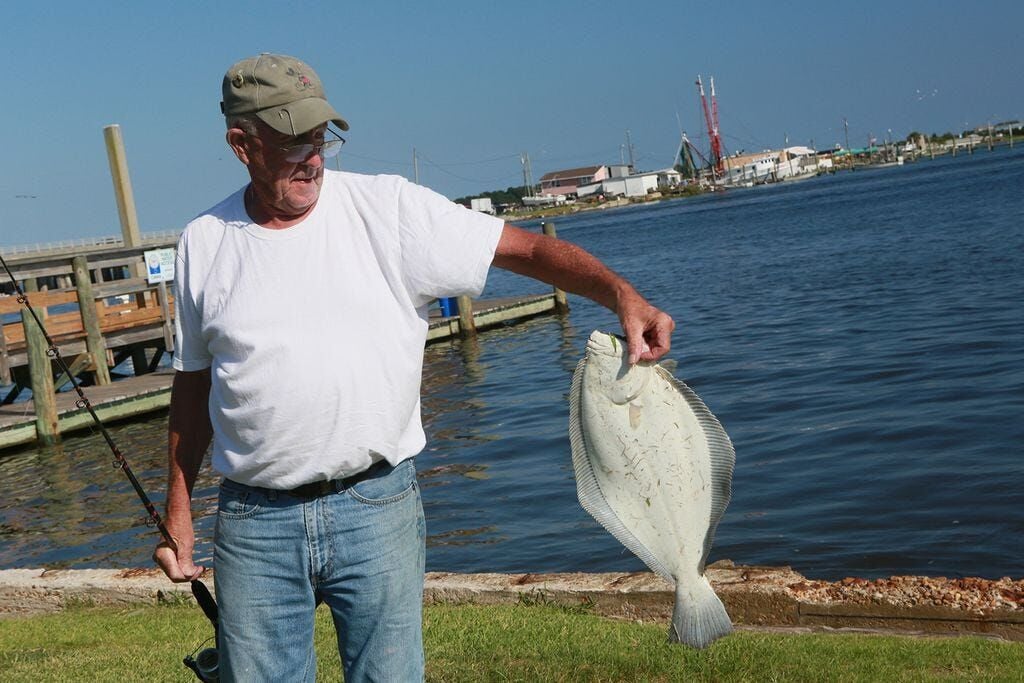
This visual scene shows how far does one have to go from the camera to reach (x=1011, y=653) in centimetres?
536

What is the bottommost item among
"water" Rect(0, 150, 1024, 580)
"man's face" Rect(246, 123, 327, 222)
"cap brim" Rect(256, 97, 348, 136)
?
"water" Rect(0, 150, 1024, 580)

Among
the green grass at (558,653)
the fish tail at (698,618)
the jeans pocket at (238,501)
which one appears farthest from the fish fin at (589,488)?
the green grass at (558,653)

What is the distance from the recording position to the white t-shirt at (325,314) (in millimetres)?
3146

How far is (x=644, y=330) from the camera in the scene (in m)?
3.01

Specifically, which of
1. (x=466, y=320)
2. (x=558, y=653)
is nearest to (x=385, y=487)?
(x=558, y=653)

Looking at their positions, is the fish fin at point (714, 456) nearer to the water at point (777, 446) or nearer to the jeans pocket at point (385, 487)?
the jeans pocket at point (385, 487)

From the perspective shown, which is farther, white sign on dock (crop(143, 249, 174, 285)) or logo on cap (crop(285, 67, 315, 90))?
white sign on dock (crop(143, 249, 174, 285))

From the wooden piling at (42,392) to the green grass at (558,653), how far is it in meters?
11.9

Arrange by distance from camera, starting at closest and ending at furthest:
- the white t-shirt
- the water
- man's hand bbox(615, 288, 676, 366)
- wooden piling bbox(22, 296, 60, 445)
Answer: man's hand bbox(615, 288, 676, 366)
the white t-shirt
the water
wooden piling bbox(22, 296, 60, 445)

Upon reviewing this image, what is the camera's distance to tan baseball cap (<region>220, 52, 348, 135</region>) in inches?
125

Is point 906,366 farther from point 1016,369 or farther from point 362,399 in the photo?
point 362,399

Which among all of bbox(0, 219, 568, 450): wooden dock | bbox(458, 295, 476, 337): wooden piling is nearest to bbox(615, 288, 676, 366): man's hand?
bbox(0, 219, 568, 450): wooden dock

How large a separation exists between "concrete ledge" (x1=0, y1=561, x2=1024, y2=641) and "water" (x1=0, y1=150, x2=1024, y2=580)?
280cm

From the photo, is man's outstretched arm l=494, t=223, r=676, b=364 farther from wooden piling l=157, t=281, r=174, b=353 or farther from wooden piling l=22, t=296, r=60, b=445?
wooden piling l=157, t=281, r=174, b=353
